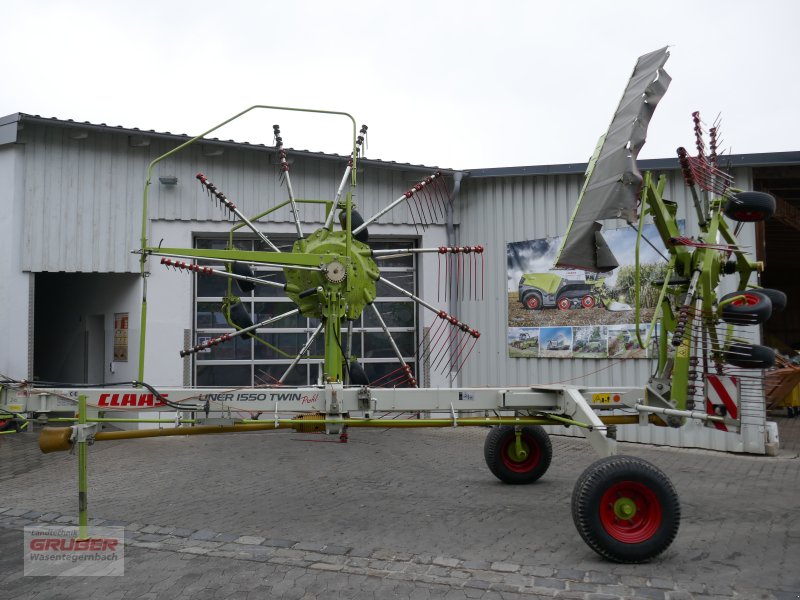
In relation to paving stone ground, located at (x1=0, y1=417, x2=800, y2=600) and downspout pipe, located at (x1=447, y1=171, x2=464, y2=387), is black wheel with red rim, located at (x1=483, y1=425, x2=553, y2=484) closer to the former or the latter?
paving stone ground, located at (x1=0, y1=417, x2=800, y2=600)

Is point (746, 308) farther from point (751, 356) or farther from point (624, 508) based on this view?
point (624, 508)

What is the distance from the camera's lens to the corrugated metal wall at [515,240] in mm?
11609

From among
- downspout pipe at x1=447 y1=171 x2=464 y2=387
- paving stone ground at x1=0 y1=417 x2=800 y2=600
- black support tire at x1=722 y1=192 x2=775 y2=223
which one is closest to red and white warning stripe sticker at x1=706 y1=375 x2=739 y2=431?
paving stone ground at x1=0 y1=417 x2=800 y2=600

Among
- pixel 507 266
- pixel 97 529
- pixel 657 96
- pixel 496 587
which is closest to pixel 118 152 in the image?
pixel 507 266

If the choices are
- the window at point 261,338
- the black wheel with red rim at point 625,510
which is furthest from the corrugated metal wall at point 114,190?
the black wheel with red rim at point 625,510

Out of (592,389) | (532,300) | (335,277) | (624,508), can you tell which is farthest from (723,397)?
(532,300)

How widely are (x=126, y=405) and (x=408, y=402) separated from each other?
225cm

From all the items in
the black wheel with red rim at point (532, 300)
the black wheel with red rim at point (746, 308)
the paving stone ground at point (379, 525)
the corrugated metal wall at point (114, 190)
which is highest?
the corrugated metal wall at point (114, 190)

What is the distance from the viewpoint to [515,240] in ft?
42.2

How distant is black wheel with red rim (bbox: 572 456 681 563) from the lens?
5.37 m

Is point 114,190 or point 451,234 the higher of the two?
point 114,190

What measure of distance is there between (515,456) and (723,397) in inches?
101

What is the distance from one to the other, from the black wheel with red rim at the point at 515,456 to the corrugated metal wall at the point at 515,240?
12.3 ft

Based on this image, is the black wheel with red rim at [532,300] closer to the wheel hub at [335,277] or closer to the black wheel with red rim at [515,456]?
the black wheel with red rim at [515,456]
